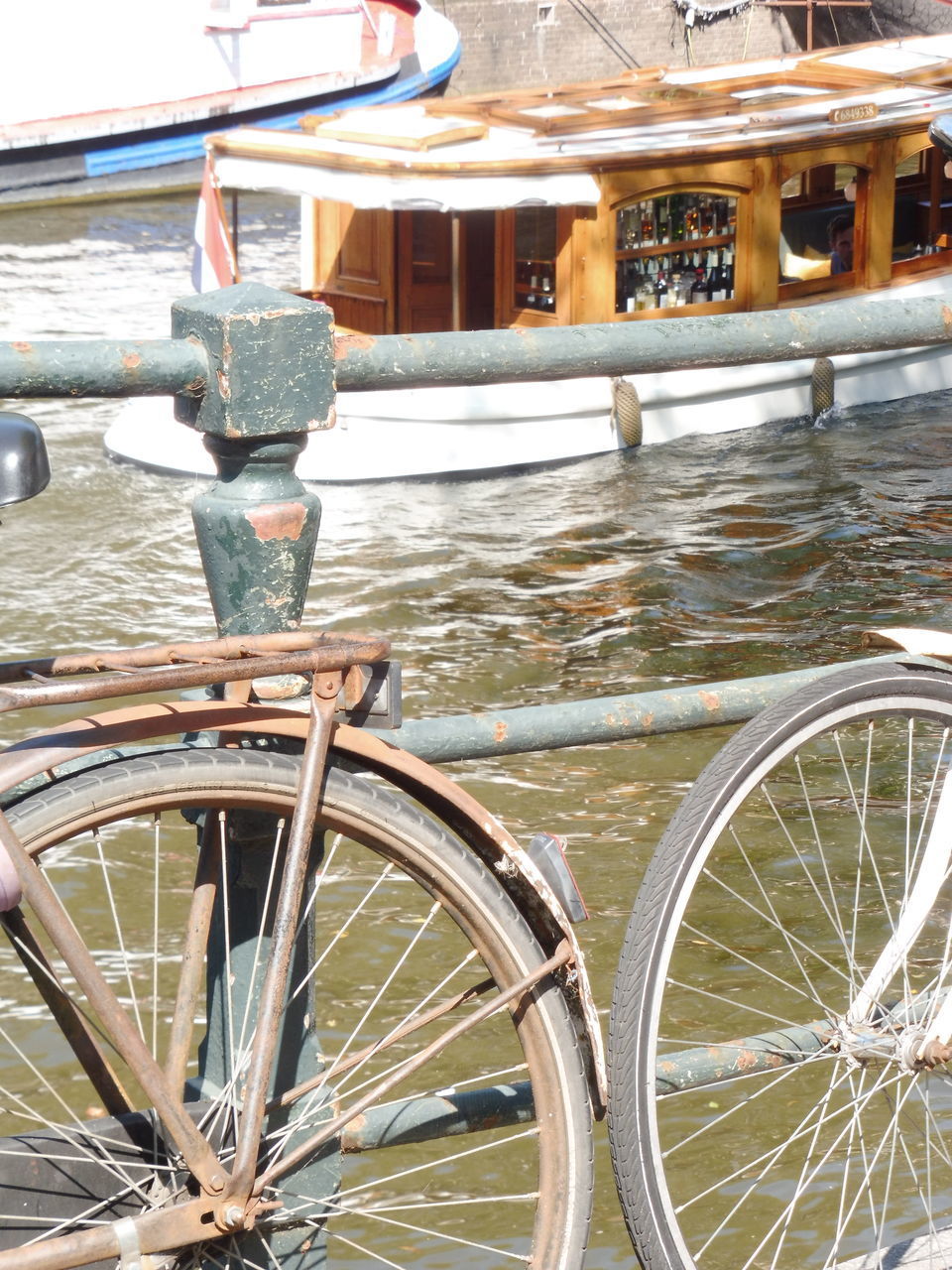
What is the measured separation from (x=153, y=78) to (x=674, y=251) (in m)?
13.8

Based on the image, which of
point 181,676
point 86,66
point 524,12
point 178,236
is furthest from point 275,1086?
point 524,12

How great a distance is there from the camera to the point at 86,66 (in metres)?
24.6

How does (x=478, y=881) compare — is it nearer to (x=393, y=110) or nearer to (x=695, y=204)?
(x=695, y=204)

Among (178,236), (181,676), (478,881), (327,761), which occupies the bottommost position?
(178,236)

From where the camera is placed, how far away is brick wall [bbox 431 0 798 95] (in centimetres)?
3231

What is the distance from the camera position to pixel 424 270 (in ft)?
48.0

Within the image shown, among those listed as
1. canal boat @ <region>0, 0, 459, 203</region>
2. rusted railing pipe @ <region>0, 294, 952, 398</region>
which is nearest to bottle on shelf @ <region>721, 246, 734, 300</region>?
rusted railing pipe @ <region>0, 294, 952, 398</region>

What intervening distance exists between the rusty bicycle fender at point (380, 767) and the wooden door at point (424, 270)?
501 inches

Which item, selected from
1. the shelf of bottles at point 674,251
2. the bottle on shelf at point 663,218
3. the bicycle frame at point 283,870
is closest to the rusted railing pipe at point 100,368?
the bicycle frame at point 283,870

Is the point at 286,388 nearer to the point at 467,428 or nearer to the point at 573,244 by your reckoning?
the point at 467,428

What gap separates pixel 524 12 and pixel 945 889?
32062 millimetres

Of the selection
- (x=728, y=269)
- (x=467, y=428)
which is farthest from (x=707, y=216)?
(x=467, y=428)

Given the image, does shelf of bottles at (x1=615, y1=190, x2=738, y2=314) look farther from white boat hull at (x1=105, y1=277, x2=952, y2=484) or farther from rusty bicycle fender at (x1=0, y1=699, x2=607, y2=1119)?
rusty bicycle fender at (x1=0, y1=699, x2=607, y2=1119)

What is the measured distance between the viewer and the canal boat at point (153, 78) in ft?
80.3
